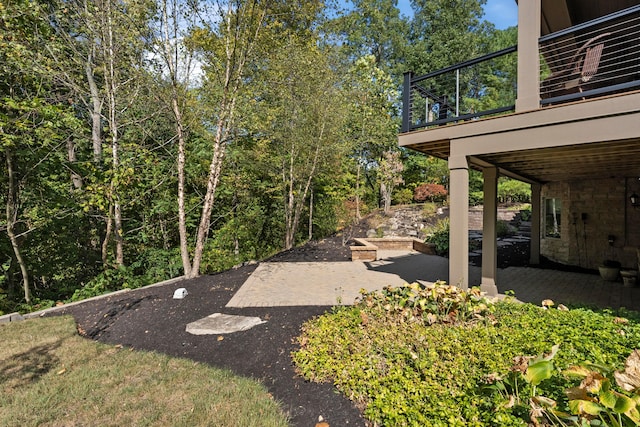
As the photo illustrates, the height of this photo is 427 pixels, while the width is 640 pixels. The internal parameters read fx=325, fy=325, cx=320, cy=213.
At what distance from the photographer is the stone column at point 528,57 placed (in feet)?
12.9

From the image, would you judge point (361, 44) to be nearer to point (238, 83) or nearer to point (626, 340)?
point (238, 83)

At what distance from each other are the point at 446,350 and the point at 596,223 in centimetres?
685

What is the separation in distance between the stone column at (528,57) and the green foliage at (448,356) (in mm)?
2517

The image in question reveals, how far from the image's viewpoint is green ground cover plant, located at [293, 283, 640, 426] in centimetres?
235

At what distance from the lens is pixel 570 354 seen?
8.95 feet

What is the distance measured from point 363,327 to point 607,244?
22.6ft

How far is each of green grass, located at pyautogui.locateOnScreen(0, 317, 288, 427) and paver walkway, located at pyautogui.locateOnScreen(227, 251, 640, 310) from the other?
73.2 inches

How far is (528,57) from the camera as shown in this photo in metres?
3.99

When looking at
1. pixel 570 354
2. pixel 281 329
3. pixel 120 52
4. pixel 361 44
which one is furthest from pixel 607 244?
pixel 361 44

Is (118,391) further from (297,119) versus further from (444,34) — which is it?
(444,34)

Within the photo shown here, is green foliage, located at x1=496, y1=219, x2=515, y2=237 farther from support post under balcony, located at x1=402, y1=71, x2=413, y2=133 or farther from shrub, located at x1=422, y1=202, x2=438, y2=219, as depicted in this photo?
support post under balcony, located at x1=402, y1=71, x2=413, y2=133

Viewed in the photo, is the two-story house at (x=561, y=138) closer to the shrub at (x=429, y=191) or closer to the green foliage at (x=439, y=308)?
the green foliage at (x=439, y=308)

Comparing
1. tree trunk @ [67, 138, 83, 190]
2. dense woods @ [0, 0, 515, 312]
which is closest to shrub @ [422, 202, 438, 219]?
dense woods @ [0, 0, 515, 312]

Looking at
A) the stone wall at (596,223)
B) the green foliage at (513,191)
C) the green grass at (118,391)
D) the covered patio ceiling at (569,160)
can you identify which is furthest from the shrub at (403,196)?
the green grass at (118,391)
